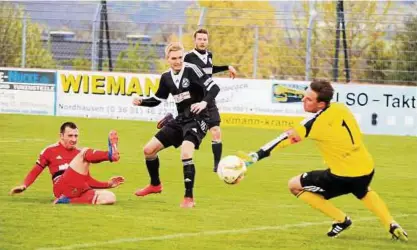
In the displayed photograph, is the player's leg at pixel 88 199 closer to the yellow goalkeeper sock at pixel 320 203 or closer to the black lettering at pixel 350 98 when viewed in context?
the yellow goalkeeper sock at pixel 320 203

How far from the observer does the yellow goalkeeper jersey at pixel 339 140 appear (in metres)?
10.4

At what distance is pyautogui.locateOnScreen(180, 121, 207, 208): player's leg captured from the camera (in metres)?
12.8

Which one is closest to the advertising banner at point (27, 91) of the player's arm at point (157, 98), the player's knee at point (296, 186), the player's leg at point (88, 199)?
the player's arm at point (157, 98)

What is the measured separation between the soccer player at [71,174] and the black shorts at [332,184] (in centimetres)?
263

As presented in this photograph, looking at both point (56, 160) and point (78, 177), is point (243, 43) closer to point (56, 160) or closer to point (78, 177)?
point (56, 160)

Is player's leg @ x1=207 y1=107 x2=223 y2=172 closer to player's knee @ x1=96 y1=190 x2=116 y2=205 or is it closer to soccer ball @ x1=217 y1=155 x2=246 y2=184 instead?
player's knee @ x1=96 y1=190 x2=116 y2=205

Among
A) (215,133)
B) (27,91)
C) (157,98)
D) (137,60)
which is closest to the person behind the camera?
(157,98)

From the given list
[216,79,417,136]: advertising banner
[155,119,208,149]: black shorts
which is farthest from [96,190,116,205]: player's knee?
[216,79,417,136]: advertising banner

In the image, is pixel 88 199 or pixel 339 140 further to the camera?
pixel 88 199

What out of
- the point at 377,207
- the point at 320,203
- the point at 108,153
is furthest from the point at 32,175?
the point at 377,207

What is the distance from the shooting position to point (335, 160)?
1059cm

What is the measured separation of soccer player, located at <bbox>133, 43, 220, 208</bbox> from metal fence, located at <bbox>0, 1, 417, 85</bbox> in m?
17.1

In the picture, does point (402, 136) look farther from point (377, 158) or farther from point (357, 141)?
point (357, 141)

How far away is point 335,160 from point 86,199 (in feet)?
11.0
